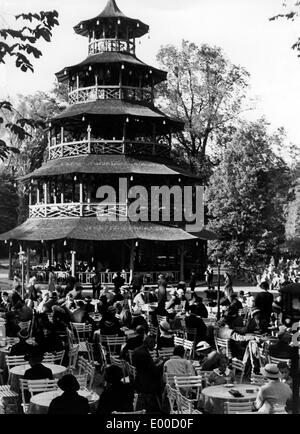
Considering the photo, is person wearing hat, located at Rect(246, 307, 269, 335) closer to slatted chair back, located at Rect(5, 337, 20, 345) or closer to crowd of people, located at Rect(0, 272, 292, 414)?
crowd of people, located at Rect(0, 272, 292, 414)

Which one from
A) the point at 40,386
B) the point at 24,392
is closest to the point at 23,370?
the point at 24,392

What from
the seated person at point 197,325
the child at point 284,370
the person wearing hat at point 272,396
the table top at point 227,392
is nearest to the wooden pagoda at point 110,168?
the seated person at point 197,325

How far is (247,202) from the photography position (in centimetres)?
4166

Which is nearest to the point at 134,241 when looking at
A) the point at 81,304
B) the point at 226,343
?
the point at 81,304

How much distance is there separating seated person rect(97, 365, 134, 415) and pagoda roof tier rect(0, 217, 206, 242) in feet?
84.9

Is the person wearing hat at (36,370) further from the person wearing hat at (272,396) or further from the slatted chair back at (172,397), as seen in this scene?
the person wearing hat at (272,396)

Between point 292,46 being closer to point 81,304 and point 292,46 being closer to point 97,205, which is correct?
point 81,304

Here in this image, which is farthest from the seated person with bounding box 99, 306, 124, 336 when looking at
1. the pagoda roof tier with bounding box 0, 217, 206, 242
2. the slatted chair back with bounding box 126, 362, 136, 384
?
the pagoda roof tier with bounding box 0, 217, 206, 242

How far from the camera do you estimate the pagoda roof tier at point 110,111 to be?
38.5 m

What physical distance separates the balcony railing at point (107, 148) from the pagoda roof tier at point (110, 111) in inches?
59.4

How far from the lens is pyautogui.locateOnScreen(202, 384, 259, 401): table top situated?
9.00 metres

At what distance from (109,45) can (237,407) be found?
38309 mm

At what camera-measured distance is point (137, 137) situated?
155 ft
